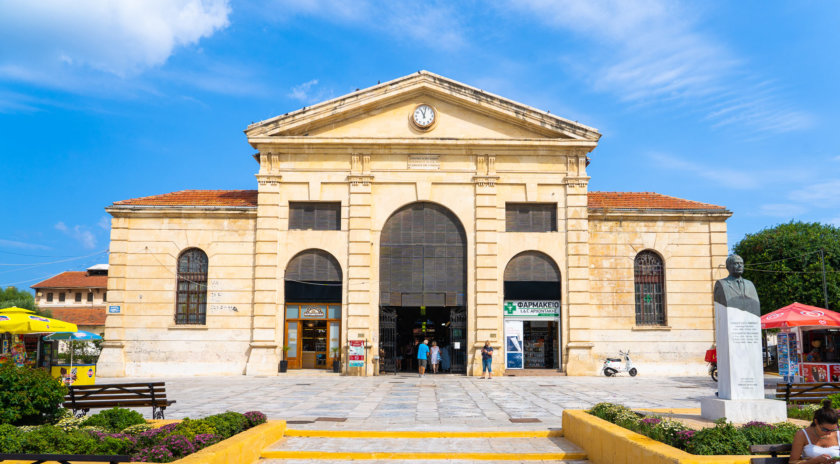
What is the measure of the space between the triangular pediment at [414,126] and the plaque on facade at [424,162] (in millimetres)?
961

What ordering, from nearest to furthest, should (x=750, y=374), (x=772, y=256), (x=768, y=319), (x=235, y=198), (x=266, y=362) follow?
(x=750, y=374), (x=768, y=319), (x=266, y=362), (x=235, y=198), (x=772, y=256)

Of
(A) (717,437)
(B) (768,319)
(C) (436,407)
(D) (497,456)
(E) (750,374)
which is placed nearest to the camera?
(A) (717,437)

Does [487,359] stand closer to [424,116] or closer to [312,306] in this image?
[312,306]

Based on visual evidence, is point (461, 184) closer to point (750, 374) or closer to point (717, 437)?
point (750, 374)

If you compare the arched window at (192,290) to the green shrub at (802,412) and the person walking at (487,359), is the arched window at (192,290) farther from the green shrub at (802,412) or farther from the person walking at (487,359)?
the green shrub at (802,412)

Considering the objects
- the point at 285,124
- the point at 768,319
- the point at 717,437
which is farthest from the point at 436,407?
the point at 285,124

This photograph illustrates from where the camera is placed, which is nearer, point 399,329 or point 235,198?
point 235,198

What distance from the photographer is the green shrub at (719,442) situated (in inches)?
335

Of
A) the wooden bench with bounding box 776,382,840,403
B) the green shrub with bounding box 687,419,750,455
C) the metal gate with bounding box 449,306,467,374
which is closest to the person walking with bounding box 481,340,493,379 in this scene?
the metal gate with bounding box 449,306,467,374

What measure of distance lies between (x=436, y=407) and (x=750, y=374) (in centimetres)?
798

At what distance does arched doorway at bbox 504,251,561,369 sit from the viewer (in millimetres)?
30438

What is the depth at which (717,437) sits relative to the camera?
8875 millimetres

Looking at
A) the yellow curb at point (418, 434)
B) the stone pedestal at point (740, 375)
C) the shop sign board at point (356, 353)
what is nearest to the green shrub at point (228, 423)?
the yellow curb at point (418, 434)

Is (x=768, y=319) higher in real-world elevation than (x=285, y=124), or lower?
lower
